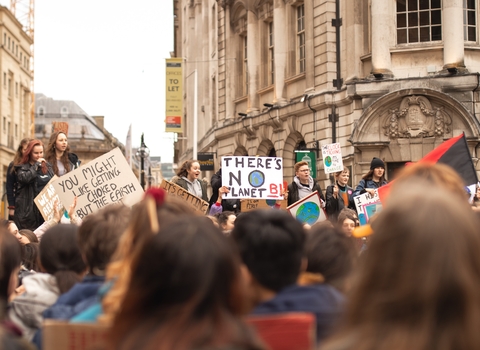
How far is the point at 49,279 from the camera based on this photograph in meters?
4.88

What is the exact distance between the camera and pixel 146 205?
3.34 metres

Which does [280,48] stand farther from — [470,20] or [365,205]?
[365,205]

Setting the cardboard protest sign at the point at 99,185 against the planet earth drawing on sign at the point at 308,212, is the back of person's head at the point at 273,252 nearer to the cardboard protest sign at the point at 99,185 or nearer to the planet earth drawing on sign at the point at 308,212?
the cardboard protest sign at the point at 99,185

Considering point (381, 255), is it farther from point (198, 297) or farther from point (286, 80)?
point (286, 80)

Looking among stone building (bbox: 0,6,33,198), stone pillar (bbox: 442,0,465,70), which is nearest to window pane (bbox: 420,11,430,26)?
stone pillar (bbox: 442,0,465,70)

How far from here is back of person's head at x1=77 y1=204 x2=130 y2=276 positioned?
14.2 feet

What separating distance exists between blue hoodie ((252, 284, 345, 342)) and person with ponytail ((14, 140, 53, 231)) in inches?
333

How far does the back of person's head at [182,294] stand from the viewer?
2689 mm

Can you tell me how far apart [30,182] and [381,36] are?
16.8 metres

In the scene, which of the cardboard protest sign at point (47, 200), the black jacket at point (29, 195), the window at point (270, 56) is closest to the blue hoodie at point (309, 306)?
the cardboard protest sign at point (47, 200)

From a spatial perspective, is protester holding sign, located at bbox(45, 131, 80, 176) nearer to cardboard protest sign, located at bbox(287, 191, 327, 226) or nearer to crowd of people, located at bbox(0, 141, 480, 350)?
cardboard protest sign, located at bbox(287, 191, 327, 226)

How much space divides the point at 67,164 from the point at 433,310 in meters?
10.1

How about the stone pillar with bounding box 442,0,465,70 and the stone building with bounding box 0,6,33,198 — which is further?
the stone building with bounding box 0,6,33,198

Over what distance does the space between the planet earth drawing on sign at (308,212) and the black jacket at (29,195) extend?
3.48m
